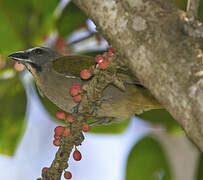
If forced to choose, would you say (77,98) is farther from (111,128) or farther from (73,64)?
(111,128)

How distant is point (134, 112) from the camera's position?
3348mm

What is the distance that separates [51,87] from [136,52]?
1.98 meters

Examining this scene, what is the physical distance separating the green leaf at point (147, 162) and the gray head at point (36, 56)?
119 centimetres

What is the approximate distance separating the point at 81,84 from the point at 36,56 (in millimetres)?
786

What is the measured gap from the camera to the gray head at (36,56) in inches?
141

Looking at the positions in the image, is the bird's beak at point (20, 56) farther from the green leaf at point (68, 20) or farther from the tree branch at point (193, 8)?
the tree branch at point (193, 8)

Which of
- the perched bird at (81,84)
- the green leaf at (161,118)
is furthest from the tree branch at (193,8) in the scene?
the green leaf at (161,118)

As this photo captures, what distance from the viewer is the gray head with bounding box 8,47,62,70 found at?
359 cm

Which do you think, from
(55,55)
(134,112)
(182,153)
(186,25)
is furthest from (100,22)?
(182,153)

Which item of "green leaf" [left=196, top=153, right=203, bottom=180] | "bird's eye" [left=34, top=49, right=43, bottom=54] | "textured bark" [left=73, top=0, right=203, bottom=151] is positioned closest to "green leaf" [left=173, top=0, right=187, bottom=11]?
"green leaf" [left=196, top=153, right=203, bottom=180]

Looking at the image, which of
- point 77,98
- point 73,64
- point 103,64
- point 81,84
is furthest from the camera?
point 73,64

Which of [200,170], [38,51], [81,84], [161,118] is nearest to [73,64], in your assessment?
[81,84]

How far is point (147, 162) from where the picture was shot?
3.44 meters

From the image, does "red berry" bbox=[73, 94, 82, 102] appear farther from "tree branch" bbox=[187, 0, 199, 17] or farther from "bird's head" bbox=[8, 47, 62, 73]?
"bird's head" bbox=[8, 47, 62, 73]
